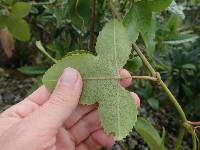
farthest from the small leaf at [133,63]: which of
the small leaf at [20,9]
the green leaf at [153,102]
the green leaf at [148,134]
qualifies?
the green leaf at [153,102]

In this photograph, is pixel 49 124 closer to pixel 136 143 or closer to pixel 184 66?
pixel 184 66

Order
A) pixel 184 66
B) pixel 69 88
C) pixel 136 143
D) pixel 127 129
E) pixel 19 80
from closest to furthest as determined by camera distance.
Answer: pixel 127 129 → pixel 69 88 → pixel 184 66 → pixel 136 143 → pixel 19 80

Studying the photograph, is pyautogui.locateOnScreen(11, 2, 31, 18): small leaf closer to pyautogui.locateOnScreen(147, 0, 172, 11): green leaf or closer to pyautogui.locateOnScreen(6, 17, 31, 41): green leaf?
pyautogui.locateOnScreen(6, 17, 31, 41): green leaf

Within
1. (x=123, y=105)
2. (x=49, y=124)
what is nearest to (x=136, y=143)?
(x=49, y=124)

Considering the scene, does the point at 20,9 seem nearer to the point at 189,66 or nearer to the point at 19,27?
the point at 19,27

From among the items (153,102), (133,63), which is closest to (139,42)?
(133,63)

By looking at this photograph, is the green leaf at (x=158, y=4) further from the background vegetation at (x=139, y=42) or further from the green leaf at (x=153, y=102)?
the green leaf at (x=153, y=102)
